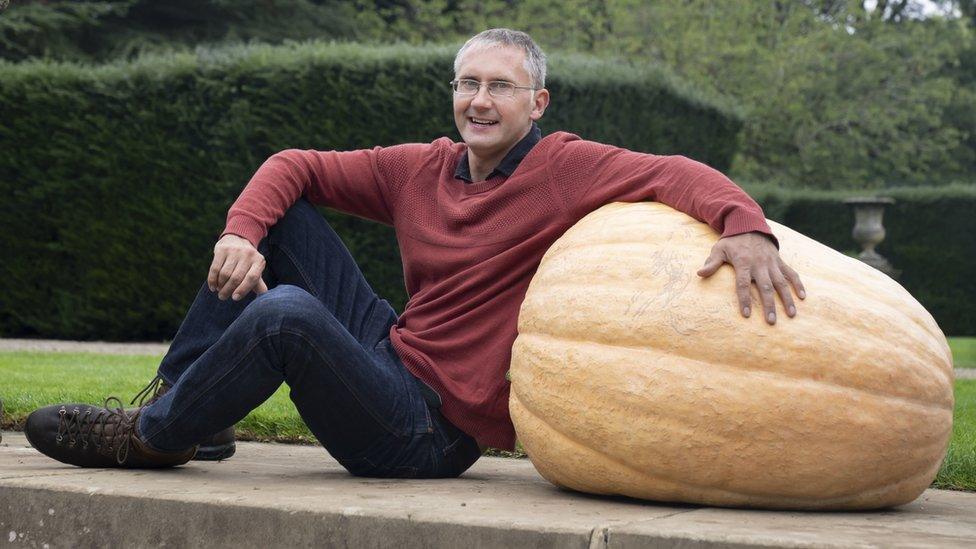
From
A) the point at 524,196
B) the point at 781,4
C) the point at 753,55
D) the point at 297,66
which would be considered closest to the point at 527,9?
the point at 753,55

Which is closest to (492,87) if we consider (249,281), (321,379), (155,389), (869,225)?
(249,281)

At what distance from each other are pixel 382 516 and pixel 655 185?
44.8 inches

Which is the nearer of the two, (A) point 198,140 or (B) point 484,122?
(B) point 484,122

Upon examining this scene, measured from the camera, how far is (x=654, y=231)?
287 centimetres

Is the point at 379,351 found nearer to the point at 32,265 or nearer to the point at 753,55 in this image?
the point at 32,265

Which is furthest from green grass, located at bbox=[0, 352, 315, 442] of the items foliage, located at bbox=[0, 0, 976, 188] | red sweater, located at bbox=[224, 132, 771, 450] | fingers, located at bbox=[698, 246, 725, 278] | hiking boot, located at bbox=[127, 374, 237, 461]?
foliage, located at bbox=[0, 0, 976, 188]

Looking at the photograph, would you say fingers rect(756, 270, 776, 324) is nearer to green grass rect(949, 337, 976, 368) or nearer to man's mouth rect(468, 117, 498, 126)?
man's mouth rect(468, 117, 498, 126)

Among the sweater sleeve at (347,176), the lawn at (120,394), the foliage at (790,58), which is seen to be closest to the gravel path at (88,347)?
the lawn at (120,394)

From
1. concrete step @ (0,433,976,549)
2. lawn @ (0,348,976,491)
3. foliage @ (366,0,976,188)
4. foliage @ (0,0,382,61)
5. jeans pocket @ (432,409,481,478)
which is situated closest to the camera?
concrete step @ (0,433,976,549)

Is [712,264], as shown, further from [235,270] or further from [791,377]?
[235,270]

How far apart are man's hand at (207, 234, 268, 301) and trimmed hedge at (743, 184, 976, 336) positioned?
13.7 meters

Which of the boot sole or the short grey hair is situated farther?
the boot sole

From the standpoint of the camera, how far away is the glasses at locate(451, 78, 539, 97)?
332 cm

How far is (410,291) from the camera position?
3523 mm
